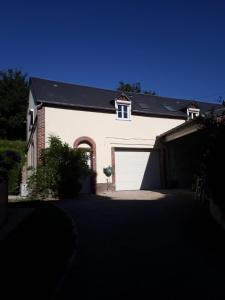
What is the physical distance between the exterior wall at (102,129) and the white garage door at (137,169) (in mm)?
588

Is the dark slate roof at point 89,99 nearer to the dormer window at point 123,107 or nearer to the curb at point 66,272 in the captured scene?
the dormer window at point 123,107

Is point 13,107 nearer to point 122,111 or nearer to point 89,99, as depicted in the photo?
point 89,99

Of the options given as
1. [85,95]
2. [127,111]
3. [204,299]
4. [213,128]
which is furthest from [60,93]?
[204,299]

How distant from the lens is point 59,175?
44.7 feet

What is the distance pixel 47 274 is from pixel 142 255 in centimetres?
177

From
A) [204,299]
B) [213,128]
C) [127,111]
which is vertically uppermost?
[127,111]

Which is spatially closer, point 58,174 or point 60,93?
point 58,174

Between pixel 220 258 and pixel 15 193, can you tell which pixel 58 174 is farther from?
pixel 220 258

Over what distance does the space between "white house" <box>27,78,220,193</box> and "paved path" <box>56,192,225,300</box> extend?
8.52 metres

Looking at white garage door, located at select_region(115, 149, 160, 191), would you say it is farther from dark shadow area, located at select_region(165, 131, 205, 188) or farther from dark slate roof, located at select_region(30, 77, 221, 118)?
dark slate roof, located at select_region(30, 77, 221, 118)

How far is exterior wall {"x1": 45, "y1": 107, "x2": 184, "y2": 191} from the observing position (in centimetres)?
1611

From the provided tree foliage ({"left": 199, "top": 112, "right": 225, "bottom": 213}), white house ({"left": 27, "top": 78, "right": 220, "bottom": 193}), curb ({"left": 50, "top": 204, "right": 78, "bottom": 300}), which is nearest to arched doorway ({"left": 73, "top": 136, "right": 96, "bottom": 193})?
white house ({"left": 27, "top": 78, "right": 220, "bottom": 193})

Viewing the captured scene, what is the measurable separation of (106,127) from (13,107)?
17.7m

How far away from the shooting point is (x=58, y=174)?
13.6 meters
